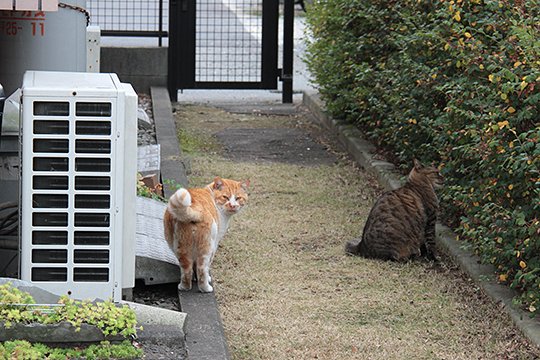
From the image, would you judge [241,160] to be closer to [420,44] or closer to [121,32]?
[420,44]

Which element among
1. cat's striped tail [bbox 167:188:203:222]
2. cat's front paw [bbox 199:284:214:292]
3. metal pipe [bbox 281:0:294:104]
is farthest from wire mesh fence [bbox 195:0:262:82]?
cat's striped tail [bbox 167:188:203:222]

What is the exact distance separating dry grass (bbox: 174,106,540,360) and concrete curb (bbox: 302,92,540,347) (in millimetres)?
69

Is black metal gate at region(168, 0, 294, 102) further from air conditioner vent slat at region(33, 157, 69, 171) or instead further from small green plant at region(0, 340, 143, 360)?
small green plant at region(0, 340, 143, 360)

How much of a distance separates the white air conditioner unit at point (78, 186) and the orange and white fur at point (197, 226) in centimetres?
76

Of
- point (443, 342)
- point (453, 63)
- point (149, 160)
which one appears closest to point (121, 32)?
point (149, 160)

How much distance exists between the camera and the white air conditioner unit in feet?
17.2

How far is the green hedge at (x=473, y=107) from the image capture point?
6254 mm

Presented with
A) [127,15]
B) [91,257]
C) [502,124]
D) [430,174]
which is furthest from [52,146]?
[127,15]

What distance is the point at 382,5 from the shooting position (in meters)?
10.9

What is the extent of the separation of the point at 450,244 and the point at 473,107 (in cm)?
109

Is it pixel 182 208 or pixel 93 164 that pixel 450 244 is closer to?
pixel 182 208

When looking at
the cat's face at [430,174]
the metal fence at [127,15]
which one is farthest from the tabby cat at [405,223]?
the metal fence at [127,15]

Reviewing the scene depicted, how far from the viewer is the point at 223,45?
15680mm

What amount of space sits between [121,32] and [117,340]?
10.8 m
